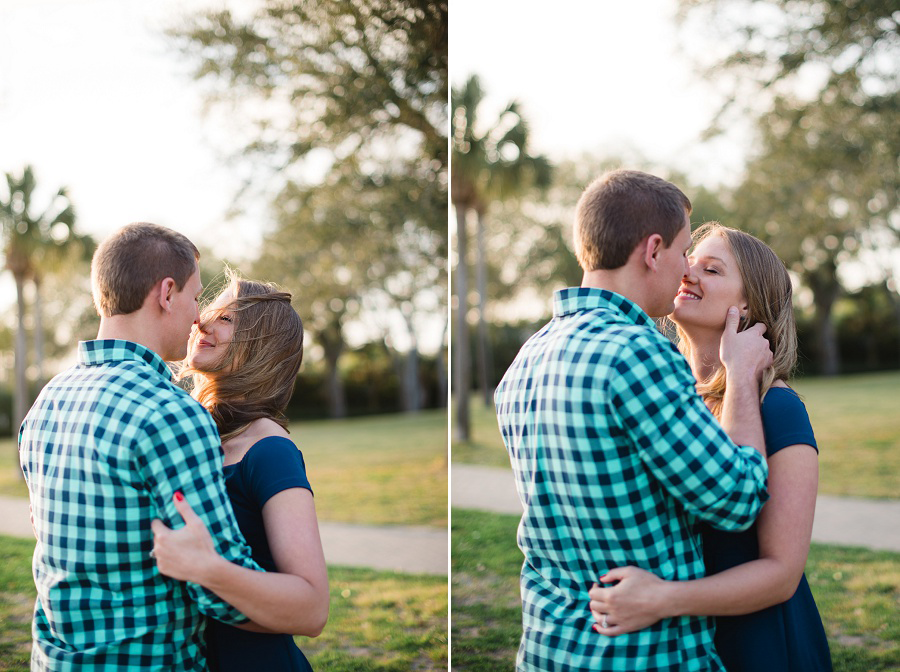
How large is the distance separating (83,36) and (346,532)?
16.2 feet

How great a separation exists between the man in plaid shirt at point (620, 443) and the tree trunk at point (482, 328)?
381 inches

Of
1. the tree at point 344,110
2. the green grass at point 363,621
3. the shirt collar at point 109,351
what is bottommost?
the green grass at point 363,621

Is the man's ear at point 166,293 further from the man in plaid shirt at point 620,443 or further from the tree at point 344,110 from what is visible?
the tree at point 344,110

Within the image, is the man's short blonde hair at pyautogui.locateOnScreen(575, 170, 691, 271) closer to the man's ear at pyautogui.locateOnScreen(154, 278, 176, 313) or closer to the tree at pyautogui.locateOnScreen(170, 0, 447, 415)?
the man's ear at pyautogui.locateOnScreen(154, 278, 176, 313)

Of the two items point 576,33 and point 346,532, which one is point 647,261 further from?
point 576,33

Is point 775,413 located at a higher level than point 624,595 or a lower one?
higher

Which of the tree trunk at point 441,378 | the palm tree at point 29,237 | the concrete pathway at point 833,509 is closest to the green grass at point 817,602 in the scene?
the concrete pathway at point 833,509

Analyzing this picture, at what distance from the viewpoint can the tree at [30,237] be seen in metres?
6.62

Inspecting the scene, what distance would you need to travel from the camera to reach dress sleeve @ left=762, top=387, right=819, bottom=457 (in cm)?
133

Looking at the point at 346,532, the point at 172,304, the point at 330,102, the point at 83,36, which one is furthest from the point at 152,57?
the point at 172,304

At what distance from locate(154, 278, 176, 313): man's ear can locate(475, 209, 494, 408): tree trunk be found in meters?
9.65

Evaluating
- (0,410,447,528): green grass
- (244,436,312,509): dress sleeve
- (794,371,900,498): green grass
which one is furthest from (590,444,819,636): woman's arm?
(794,371,900,498): green grass

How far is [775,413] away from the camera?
4.47 ft

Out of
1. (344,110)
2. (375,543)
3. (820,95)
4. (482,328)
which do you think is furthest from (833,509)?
(482,328)
